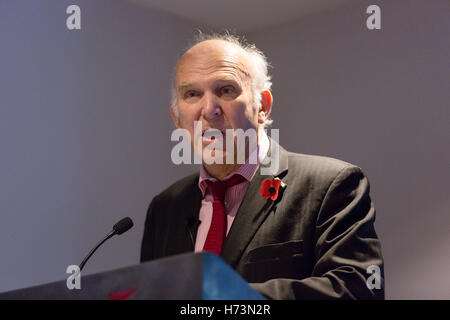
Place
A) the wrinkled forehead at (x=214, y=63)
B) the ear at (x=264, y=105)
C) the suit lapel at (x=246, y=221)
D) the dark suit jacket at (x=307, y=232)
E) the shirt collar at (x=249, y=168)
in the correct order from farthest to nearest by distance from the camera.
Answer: the ear at (x=264, y=105), the wrinkled forehead at (x=214, y=63), the shirt collar at (x=249, y=168), the suit lapel at (x=246, y=221), the dark suit jacket at (x=307, y=232)

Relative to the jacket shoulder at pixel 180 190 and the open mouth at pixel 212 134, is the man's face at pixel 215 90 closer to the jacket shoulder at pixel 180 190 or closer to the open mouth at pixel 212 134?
the open mouth at pixel 212 134

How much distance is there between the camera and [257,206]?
2064 millimetres

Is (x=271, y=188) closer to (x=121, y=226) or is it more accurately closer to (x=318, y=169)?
(x=318, y=169)

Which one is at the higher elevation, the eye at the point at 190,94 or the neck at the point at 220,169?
the eye at the point at 190,94

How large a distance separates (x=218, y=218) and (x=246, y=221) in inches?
5.2

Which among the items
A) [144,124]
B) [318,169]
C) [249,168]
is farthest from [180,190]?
[144,124]

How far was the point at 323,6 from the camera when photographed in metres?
4.25

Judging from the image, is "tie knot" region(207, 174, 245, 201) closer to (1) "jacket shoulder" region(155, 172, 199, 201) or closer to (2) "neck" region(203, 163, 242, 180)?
(2) "neck" region(203, 163, 242, 180)

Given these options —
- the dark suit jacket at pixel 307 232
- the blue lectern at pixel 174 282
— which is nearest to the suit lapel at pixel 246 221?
the dark suit jacket at pixel 307 232

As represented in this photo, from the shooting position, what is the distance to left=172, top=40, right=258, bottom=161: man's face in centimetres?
225

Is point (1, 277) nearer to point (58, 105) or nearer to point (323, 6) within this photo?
point (58, 105)

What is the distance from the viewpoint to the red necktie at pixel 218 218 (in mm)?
2080

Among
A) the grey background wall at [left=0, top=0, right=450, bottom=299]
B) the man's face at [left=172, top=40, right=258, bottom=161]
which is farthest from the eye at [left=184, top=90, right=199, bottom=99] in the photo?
the grey background wall at [left=0, top=0, right=450, bottom=299]
